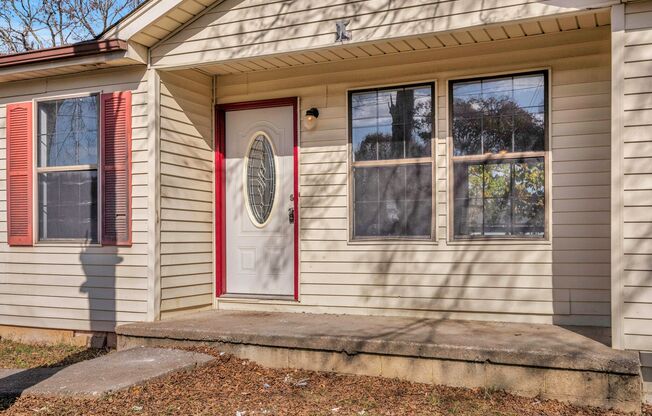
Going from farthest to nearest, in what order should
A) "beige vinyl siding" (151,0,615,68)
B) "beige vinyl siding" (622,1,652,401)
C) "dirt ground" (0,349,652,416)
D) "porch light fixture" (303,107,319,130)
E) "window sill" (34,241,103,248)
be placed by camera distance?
"window sill" (34,241,103,248)
"porch light fixture" (303,107,319,130)
"beige vinyl siding" (151,0,615,68)
"beige vinyl siding" (622,1,652,401)
"dirt ground" (0,349,652,416)

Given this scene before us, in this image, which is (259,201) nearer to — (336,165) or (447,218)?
(336,165)

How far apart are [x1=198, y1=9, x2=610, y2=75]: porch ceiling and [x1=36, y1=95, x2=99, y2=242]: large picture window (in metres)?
1.42

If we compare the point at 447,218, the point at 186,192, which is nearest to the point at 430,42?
the point at 447,218

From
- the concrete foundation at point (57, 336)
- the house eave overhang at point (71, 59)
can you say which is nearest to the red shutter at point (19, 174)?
the house eave overhang at point (71, 59)

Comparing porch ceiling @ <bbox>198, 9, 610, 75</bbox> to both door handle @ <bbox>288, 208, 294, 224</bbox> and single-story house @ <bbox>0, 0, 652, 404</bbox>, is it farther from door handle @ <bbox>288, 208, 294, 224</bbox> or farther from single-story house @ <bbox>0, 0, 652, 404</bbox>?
door handle @ <bbox>288, 208, 294, 224</bbox>

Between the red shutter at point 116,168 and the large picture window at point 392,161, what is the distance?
227cm

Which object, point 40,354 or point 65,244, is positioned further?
point 65,244

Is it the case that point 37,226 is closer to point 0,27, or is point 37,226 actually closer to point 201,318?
point 201,318

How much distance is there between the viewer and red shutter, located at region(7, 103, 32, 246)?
6.80m

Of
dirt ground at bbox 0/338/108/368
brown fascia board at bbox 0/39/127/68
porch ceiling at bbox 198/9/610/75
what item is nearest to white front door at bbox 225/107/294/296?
porch ceiling at bbox 198/9/610/75

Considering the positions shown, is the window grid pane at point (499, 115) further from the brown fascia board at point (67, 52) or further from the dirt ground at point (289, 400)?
the brown fascia board at point (67, 52)

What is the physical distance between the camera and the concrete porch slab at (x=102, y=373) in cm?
450

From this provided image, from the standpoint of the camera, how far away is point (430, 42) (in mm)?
5527

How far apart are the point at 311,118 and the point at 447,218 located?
1.72m
